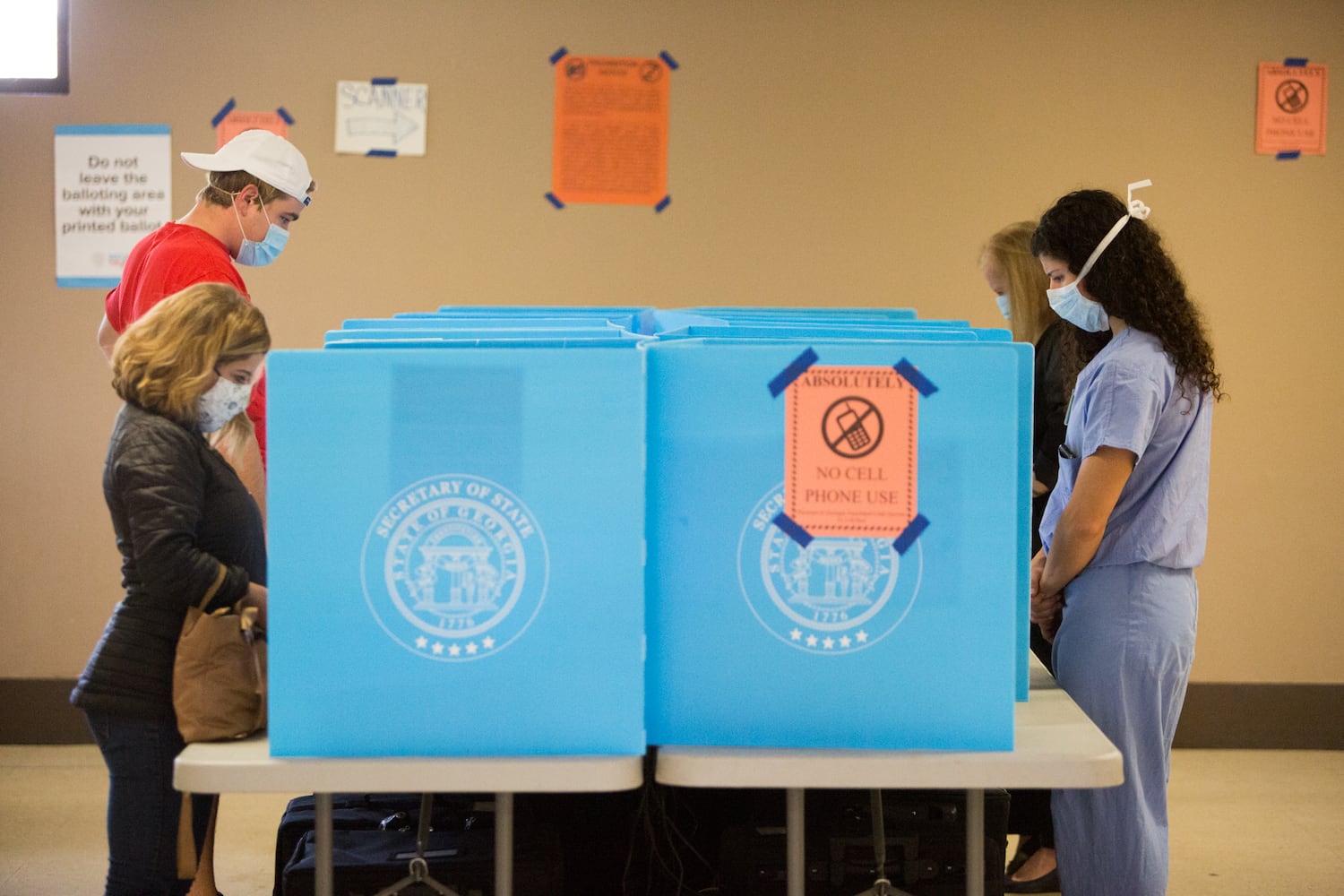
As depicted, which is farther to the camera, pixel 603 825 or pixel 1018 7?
pixel 1018 7

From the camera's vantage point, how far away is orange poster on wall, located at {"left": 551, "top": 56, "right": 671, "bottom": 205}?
12.1ft

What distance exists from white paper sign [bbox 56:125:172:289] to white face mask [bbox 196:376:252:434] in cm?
223

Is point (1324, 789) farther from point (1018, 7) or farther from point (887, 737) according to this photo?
point (887, 737)

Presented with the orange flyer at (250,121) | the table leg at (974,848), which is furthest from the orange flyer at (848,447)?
the orange flyer at (250,121)

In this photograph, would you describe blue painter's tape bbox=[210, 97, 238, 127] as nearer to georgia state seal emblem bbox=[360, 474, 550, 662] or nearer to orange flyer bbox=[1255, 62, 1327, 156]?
georgia state seal emblem bbox=[360, 474, 550, 662]

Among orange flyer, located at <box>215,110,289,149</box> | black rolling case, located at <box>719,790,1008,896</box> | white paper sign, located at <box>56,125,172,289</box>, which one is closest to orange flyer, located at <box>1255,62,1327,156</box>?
black rolling case, located at <box>719,790,1008,896</box>

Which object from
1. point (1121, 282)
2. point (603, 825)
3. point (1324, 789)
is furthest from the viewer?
point (1324, 789)

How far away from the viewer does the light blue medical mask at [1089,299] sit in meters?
1.91

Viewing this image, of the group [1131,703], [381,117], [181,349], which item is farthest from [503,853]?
[381,117]

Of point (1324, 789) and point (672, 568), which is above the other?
point (672, 568)

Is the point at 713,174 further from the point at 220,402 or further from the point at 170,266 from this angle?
the point at 220,402

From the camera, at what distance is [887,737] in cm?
129

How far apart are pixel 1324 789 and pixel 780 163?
92.2 inches

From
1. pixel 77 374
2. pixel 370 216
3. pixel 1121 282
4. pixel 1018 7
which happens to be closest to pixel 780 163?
pixel 1018 7
